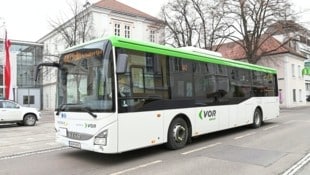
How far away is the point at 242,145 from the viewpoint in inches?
409

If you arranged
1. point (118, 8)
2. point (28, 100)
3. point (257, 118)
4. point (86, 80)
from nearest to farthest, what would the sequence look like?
1. point (86, 80)
2. point (257, 118)
3. point (118, 8)
4. point (28, 100)

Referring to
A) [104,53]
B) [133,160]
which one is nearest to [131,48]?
[104,53]

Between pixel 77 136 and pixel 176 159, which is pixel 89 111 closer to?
pixel 77 136

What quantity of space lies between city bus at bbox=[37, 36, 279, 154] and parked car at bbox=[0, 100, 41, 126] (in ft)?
39.5

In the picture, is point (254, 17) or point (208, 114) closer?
point (208, 114)

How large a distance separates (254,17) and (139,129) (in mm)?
32287

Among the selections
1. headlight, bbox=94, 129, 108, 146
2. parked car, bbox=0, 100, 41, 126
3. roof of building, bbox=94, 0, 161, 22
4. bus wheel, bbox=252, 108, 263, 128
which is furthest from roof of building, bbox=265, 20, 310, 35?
headlight, bbox=94, 129, 108, 146

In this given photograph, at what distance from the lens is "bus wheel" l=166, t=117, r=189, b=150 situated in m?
9.50

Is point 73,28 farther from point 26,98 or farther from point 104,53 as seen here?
point 104,53

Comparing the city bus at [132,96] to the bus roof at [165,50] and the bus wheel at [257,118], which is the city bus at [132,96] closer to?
the bus roof at [165,50]

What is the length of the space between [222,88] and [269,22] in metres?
26.8

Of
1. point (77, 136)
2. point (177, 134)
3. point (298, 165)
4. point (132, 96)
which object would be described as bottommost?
point (298, 165)

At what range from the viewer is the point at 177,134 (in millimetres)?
9680

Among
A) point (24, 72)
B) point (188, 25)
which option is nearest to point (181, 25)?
point (188, 25)
